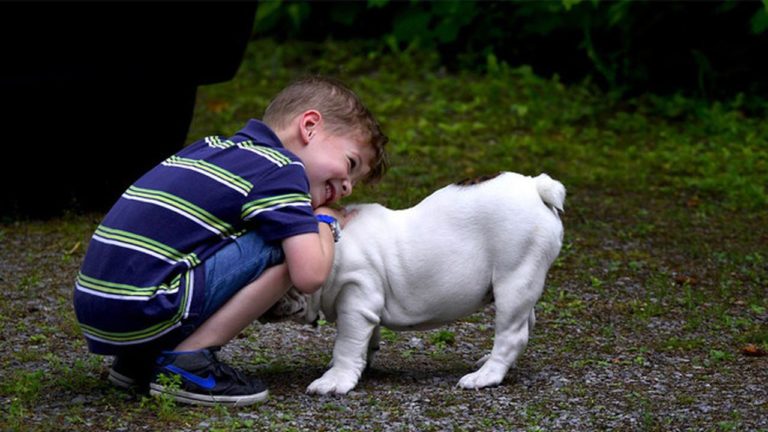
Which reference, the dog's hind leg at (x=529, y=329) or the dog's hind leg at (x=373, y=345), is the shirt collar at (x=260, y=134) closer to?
the dog's hind leg at (x=373, y=345)

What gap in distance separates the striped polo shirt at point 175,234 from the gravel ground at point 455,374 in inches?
9.6

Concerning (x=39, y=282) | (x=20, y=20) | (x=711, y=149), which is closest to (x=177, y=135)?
(x=20, y=20)

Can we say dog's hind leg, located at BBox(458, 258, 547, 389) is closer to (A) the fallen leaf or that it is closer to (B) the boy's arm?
(B) the boy's arm

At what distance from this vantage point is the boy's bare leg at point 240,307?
11.1ft

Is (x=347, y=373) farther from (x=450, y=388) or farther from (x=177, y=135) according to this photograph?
(x=177, y=135)

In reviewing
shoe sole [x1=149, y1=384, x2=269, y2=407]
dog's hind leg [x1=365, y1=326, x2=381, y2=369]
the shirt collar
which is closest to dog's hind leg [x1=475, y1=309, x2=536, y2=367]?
dog's hind leg [x1=365, y1=326, x2=381, y2=369]

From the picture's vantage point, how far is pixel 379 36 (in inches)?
379

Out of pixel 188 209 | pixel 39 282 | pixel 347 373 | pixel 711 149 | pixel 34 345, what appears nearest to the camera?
pixel 188 209

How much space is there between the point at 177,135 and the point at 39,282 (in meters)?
1.53

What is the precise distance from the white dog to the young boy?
18 centimetres

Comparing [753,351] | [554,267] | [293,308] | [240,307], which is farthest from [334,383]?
[554,267]

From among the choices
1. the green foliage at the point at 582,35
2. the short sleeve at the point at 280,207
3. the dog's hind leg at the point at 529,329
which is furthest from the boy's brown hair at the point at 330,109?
the green foliage at the point at 582,35

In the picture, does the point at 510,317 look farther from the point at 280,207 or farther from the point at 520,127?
the point at 520,127

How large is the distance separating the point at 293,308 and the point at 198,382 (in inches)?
14.3
